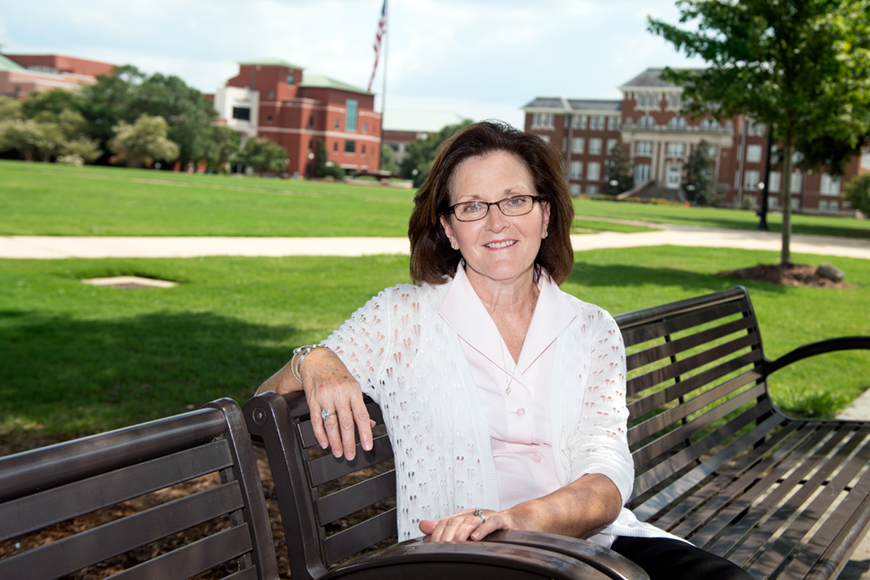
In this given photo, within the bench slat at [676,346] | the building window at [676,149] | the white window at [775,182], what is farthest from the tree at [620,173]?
the bench slat at [676,346]

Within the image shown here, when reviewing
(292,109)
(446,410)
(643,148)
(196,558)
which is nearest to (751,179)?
(643,148)

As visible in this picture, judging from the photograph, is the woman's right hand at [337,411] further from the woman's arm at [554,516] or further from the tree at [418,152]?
the tree at [418,152]

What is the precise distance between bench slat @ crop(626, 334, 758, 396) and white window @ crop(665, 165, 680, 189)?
8510 cm

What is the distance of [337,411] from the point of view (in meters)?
1.95

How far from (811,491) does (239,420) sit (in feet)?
7.89

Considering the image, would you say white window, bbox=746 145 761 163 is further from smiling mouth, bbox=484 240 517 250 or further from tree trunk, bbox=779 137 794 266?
smiling mouth, bbox=484 240 517 250

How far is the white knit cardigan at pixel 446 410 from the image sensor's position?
210 centimetres

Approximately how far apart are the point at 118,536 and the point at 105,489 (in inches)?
3.4

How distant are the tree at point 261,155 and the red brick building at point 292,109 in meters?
5.87

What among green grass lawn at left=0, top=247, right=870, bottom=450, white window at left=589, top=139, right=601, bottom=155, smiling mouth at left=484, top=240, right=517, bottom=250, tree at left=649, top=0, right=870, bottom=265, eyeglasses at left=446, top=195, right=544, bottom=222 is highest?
white window at left=589, top=139, right=601, bottom=155

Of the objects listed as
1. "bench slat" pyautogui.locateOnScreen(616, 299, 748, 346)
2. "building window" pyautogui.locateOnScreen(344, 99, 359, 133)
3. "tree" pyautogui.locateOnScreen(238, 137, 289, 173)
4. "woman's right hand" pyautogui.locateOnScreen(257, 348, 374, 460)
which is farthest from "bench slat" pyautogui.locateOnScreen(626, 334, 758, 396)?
"building window" pyautogui.locateOnScreen(344, 99, 359, 133)

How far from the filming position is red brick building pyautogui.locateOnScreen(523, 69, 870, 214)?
73.9 metres

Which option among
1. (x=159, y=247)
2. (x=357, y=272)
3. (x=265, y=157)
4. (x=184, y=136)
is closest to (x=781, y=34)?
(x=357, y=272)

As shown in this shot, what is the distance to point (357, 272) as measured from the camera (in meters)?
11.1
